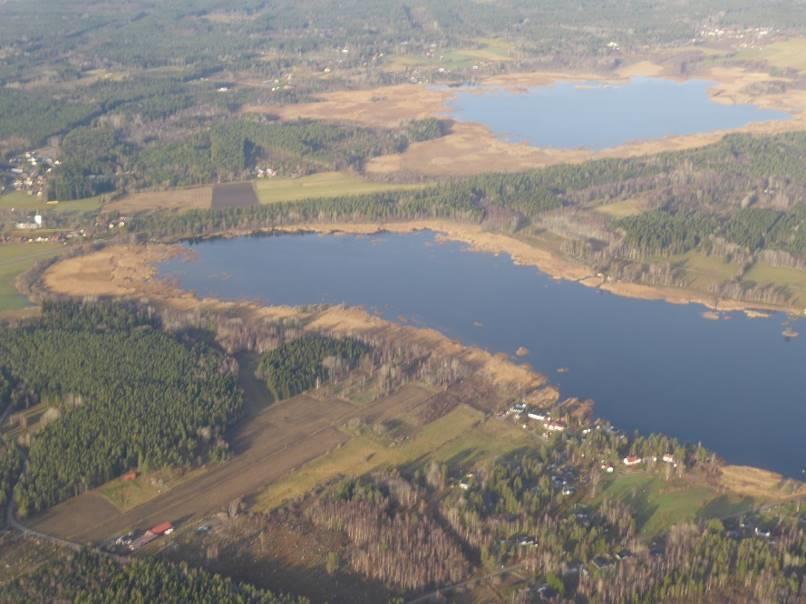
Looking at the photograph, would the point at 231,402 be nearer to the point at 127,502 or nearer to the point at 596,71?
the point at 127,502

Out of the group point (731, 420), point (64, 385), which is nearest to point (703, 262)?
point (731, 420)

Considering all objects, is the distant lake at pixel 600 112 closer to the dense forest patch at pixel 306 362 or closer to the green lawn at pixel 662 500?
the dense forest patch at pixel 306 362

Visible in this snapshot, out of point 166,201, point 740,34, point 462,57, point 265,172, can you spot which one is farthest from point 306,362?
point 740,34

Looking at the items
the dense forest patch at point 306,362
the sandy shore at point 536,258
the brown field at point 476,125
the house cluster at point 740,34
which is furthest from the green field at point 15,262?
the house cluster at point 740,34

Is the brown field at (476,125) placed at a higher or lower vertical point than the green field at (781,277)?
higher

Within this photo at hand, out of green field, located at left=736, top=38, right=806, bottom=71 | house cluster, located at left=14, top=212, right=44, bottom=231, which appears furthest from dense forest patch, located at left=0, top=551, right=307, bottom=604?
green field, located at left=736, top=38, right=806, bottom=71
